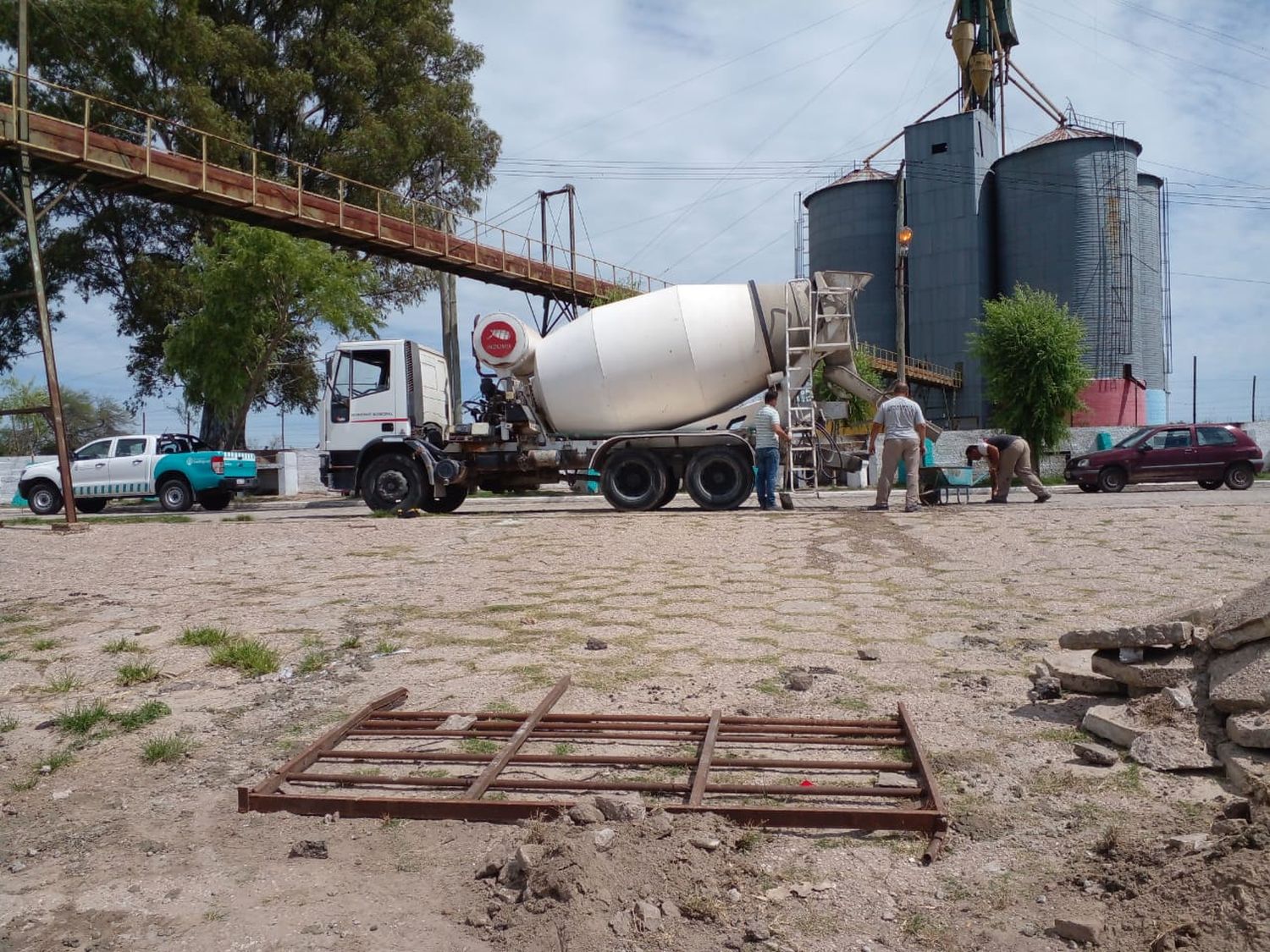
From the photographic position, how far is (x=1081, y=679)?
414cm

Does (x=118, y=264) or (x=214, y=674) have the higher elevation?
(x=118, y=264)

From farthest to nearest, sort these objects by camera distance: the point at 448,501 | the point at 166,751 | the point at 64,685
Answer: the point at 448,501 < the point at 64,685 < the point at 166,751

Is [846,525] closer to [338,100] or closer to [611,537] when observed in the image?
[611,537]

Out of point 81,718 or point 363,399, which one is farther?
point 363,399

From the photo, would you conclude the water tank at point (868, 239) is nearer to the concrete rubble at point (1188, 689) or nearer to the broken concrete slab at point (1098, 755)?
the concrete rubble at point (1188, 689)

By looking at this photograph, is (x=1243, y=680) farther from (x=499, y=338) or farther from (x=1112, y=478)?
(x=1112, y=478)

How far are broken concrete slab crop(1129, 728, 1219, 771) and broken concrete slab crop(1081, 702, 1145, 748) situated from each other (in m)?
0.07

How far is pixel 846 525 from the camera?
10.3 meters

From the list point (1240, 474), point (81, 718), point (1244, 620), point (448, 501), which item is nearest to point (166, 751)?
point (81, 718)

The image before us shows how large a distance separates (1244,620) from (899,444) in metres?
8.96

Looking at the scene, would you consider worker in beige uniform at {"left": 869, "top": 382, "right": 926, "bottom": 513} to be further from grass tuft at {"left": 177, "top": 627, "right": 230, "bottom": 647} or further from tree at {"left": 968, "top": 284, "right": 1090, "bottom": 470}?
tree at {"left": 968, "top": 284, "right": 1090, "bottom": 470}

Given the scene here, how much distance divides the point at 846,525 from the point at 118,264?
93.8 feet

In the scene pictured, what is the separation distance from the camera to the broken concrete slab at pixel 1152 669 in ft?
12.2

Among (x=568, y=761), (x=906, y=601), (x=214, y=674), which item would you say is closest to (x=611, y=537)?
(x=906, y=601)
